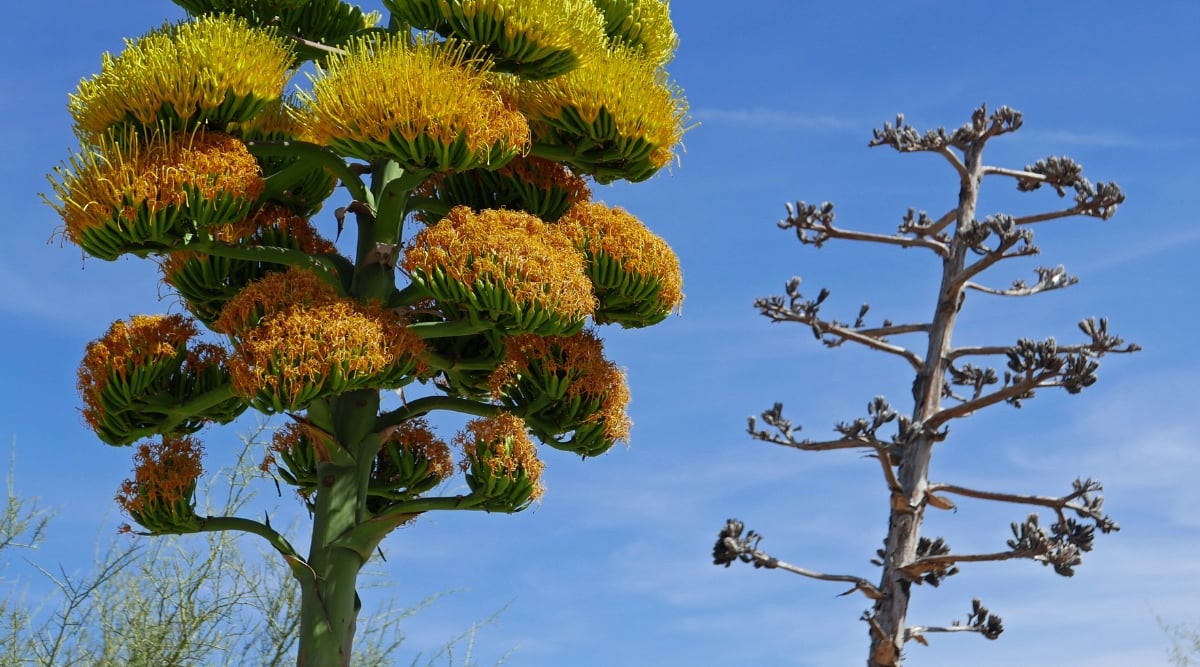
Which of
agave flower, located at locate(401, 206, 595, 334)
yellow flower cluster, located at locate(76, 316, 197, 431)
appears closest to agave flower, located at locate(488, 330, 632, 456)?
agave flower, located at locate(401, 206, 595, 334)

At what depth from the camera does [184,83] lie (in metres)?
6.12

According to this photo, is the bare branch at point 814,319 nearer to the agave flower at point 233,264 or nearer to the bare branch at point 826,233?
the bare branch at point 826,233

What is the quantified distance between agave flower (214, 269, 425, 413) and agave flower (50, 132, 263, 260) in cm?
46

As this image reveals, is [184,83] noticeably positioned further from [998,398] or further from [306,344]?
[998,398]

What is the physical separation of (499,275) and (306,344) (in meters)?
0.96

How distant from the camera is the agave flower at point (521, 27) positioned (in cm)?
639

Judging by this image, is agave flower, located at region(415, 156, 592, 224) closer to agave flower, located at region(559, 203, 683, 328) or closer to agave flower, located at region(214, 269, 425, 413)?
agave flower, located at region(559, 203, 683, 328)

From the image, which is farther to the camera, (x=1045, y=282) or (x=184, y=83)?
(x=1045, y=282)

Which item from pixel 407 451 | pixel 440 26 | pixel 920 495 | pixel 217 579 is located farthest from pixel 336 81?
pixel 920 495

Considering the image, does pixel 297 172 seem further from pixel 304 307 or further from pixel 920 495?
pixel 920 495

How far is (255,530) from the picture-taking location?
21.6ft

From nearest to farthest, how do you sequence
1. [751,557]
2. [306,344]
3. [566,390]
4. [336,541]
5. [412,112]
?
[306,344] < [412,112] < [336,541] < [566,390] < [751,557]

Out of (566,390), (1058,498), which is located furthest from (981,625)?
(566,390)

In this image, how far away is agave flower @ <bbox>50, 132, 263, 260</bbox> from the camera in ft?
19.3
